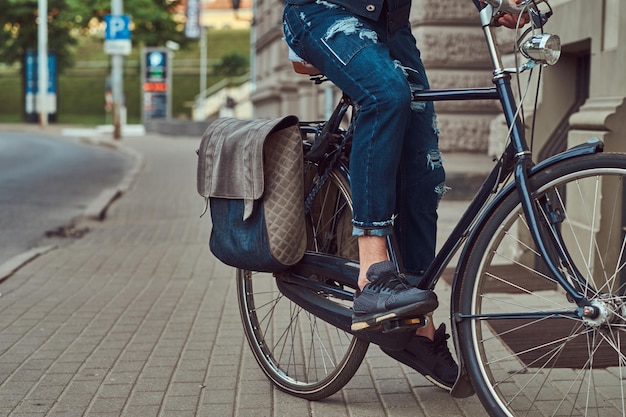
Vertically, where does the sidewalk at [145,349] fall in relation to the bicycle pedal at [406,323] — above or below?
below

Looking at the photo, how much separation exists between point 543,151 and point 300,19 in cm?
368

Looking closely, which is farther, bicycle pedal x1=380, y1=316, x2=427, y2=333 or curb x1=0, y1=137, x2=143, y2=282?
curb x1=0, y1=137, x2=143, y2=282

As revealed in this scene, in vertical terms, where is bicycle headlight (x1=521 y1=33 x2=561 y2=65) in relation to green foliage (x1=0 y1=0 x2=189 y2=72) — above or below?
below

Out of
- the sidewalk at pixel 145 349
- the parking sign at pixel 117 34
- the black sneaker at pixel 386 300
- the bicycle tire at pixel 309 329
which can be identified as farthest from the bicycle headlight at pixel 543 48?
the parking sign at pixel 117 34

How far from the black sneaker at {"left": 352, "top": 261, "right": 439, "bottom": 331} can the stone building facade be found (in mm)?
2557

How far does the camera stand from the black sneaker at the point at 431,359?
Result: 3611mm

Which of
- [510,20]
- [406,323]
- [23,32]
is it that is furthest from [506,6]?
[23,32]

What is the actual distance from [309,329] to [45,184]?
1215 centimetres

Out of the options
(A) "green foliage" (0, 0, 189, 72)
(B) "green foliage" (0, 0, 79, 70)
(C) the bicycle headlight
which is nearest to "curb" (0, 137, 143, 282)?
(C) the bicycle headlight

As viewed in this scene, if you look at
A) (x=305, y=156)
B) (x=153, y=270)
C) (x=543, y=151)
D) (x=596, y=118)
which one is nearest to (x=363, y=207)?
(x=305, y=156)

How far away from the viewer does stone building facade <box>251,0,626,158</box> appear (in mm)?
5715

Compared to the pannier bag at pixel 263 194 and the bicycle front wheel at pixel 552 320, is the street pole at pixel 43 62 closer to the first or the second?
the pannier bag at pixel 263 194

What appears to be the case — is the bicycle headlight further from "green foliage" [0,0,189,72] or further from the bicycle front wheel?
"green foliage" [0,0,189,72]

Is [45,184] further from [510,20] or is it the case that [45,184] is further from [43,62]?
[43,62]
